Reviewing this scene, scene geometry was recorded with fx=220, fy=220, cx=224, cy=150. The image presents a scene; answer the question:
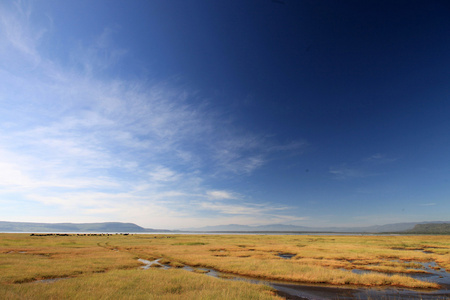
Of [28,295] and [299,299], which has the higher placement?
[28,295]

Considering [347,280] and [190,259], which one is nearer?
[347,280]

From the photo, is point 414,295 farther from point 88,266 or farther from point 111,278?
point 88,266

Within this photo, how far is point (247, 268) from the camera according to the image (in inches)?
1011

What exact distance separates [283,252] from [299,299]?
30.3 m

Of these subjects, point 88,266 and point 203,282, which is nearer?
point 203,282

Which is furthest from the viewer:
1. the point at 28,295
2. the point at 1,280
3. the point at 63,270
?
the point at 63,270

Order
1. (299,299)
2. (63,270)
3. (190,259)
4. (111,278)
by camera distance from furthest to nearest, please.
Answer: (190,259)
(63,270)
(111,278)
(299,299)

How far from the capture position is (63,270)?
23.2 metres

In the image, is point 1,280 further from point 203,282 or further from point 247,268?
point 247,268

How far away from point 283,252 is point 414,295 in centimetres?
2889

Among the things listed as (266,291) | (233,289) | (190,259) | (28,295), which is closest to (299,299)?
(266,291)

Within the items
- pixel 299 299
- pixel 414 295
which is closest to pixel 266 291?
pixel 299 299

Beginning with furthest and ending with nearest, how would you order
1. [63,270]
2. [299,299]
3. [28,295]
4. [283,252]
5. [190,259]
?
[283,252] < [190,259] < [63,270] < [299,299] < [28,295]

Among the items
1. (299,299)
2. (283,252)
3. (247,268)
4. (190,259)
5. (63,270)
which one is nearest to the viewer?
(299,299)
